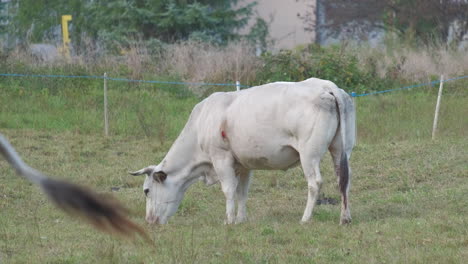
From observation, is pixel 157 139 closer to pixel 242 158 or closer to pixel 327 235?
pixel 242 158

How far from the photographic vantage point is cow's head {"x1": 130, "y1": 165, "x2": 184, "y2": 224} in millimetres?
10016

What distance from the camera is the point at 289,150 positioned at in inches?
372

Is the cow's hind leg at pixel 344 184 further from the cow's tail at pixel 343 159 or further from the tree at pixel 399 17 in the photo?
the tree at pixel 399 17

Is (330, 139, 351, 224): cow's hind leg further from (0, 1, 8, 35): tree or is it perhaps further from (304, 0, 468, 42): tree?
(0, 1, 8, 35): tree

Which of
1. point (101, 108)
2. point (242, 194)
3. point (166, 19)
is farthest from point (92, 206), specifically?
point (166, 19)

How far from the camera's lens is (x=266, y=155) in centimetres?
953

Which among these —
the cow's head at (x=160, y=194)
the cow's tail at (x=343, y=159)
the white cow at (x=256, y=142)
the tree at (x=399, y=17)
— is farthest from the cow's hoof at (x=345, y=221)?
the tree at (x=399, y=17)

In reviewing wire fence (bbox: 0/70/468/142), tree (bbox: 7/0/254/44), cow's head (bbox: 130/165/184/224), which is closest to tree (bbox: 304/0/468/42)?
tree (bbox: 7/0/254/44)

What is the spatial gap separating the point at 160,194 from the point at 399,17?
22.5 m

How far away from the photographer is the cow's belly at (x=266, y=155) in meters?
9.46

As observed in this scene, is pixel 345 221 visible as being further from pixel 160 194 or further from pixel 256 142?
pixel 160 194

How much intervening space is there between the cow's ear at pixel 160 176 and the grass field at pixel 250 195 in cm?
48

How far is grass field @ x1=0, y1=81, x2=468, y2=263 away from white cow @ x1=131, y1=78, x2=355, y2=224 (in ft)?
1.13

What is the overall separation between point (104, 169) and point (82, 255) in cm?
593
